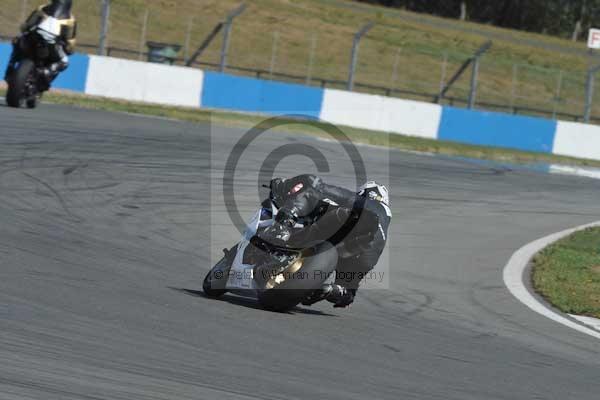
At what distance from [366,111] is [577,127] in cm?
531

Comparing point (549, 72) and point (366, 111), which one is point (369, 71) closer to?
point (549, 72)

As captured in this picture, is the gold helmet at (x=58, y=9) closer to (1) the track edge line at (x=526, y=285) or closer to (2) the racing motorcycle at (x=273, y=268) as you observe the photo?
(1) the track edge line at (x=526, y=285)

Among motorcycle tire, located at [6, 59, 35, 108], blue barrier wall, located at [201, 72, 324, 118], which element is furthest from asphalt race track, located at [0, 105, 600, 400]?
blue barrier wall, located at [201, 72, 324, 118]

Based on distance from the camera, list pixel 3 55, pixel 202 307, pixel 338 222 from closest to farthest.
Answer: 1. pixel 202 307
2. pixel 338 222
3. pixel 3 55

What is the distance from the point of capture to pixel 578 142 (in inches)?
1102

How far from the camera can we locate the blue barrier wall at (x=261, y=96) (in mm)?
27016

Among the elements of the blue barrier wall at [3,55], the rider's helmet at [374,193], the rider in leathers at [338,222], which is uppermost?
the blue barrier wall at [3,55]

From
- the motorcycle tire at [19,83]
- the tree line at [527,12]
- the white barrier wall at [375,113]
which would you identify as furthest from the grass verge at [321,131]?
the tree line at [527,12]

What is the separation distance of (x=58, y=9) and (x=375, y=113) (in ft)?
38.8

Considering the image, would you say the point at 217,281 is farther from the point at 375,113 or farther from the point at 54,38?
the point at 375,113

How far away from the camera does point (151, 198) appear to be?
11836 mm

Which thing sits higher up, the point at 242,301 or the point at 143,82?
the point at 143,82

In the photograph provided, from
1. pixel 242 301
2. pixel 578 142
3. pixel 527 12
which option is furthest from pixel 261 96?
pixel 527 12

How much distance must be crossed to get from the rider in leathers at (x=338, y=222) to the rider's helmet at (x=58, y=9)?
9.99m
